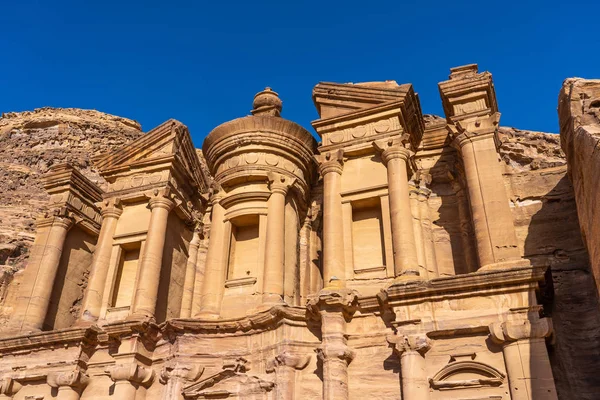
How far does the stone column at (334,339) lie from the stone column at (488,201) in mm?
3003

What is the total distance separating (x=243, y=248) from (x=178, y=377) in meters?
4.20

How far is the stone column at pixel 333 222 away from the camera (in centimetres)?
1246

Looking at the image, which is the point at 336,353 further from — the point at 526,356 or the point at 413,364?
the point at 526,356

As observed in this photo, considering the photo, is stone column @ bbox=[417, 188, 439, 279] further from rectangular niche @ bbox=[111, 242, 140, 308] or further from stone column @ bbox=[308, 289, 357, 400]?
rectangular niche @ bbox=[111, 242, 140, 308]

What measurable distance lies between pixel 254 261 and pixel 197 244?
10.1 feet

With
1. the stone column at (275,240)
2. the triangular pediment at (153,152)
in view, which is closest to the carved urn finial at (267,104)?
the triangular pediment at (153,152)

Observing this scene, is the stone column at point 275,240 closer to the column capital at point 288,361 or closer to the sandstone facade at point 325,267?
the sandstone facade at point 325,267

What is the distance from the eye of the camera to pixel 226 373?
1221cm

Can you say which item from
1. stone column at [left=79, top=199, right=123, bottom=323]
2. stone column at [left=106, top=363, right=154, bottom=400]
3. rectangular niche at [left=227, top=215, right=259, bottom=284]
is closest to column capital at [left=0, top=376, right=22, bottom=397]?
stone column at [left=79, top=199, right=123, bottom=323]

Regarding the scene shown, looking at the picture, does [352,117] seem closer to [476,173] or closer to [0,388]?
[476,173]

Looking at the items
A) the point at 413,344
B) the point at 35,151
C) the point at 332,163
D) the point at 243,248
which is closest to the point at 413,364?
the point at 413,344

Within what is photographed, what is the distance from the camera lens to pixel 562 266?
12.4m

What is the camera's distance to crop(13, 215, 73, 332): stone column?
50.5ft

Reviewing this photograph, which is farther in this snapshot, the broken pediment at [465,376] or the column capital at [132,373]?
the column capital at [132,373]
